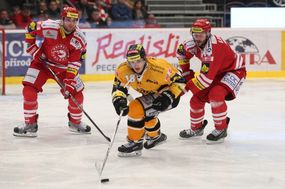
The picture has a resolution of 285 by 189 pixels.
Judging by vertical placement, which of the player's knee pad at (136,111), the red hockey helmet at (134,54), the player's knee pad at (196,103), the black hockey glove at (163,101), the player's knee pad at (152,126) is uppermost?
the red hockey helmet at (134,54)

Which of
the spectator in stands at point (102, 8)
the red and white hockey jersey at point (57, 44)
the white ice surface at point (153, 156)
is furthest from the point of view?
the spectator in stands at point (102, 8)

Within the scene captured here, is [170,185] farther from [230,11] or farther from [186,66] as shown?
[230,11]

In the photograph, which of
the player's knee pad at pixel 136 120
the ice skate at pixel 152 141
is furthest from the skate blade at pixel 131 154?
the ice skate at pixel 152 141

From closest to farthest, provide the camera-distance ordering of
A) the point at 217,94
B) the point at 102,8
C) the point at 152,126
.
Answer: the point at 152,126, the point at 217,94, the point at 102,8

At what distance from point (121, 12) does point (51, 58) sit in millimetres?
5759

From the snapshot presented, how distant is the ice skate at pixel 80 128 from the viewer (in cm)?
564

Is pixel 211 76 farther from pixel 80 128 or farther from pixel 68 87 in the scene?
pixel 80 128

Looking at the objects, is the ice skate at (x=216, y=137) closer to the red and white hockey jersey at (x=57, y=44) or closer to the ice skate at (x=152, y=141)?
the ice skate at (x=152, y=141)

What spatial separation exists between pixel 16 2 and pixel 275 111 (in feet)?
19.3

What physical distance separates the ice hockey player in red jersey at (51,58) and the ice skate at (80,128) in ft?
0.77

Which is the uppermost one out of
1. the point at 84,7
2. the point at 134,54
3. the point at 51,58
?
the point at 84,7

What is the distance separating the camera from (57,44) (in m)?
5.43

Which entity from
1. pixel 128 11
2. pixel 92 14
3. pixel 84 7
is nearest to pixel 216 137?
pixel 92 14

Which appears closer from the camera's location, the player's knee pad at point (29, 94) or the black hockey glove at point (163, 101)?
the black hockey glove at point (163, 101)
